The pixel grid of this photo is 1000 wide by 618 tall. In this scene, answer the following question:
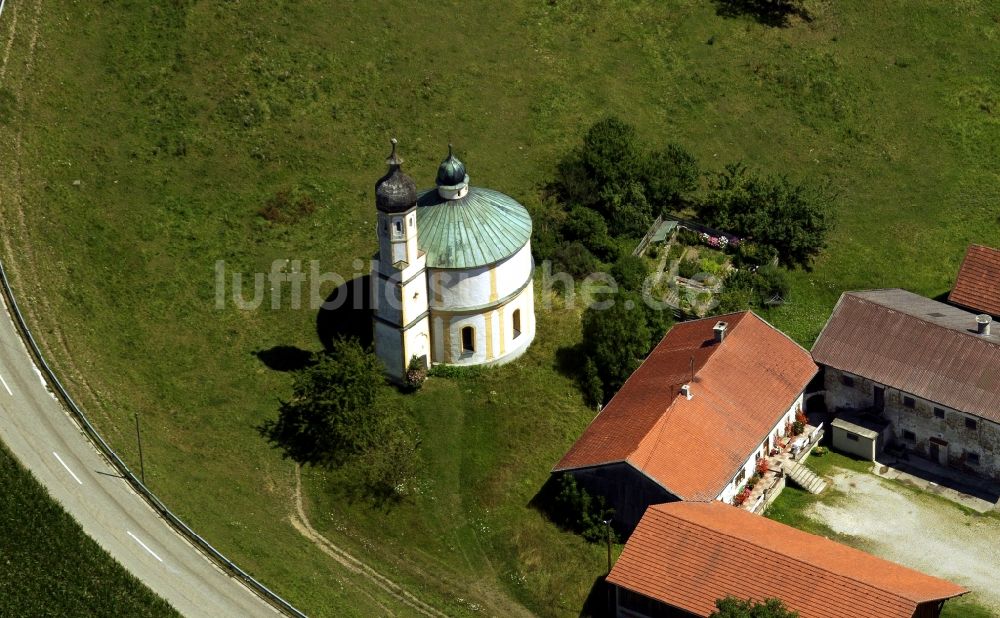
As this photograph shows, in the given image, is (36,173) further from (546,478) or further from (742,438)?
(742,438)

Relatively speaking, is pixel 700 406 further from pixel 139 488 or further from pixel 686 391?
pixel 139 488

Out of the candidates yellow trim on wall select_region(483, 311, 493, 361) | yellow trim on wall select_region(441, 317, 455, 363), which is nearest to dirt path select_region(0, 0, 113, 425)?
yellow trim on wall select_region(441, 317, 455, 363)

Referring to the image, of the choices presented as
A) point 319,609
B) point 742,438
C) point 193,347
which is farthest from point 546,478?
point 193,347

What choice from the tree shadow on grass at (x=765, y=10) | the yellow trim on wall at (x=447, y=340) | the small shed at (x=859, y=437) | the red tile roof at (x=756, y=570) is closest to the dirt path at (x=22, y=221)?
the yellow trim on wall at (x=447, y=340)

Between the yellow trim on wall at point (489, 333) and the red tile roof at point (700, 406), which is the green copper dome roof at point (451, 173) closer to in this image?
the yellow trim on wall at point (489, 333)

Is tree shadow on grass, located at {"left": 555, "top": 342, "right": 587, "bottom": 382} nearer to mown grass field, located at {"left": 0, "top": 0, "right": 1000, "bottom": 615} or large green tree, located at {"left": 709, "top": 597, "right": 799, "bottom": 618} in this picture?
mown grass field, located at {"left": 0, "top": 0, "right": 1000, "bottom": 615}
